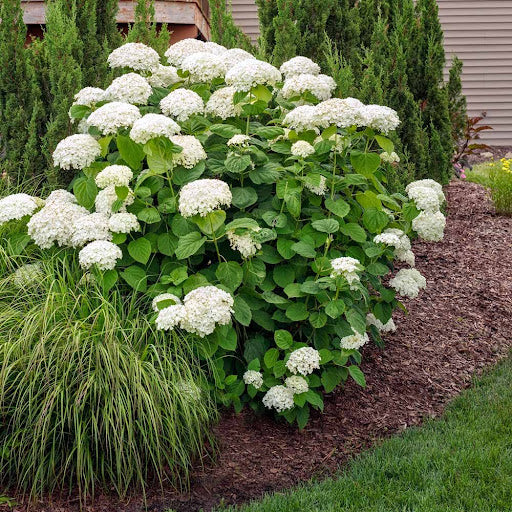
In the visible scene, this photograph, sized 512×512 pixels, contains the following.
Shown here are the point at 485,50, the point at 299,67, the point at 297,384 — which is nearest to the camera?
the point at 297,384

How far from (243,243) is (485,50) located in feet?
29.9

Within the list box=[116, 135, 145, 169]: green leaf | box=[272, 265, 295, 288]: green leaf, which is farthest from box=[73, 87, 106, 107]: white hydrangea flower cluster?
box=[272, 265, 295, 288]: green leaf

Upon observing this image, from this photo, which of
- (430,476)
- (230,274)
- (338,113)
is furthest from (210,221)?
(430,476)

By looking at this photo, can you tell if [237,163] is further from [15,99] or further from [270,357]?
[15,99]

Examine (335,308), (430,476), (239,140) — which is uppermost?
(239,140)

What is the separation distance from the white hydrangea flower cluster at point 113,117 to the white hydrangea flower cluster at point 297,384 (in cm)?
141

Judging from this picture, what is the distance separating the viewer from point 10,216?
3529 millimetres

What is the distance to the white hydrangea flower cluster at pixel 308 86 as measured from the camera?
3.65m

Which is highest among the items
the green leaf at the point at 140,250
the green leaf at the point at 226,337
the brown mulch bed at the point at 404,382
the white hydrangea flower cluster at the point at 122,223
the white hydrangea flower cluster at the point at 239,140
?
the white hydrangea flower cluster at the point at 239,140

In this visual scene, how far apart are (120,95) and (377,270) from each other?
154 centimetres

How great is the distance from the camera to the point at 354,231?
3.51 m

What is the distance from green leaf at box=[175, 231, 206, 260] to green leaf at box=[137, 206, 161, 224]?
0.15m

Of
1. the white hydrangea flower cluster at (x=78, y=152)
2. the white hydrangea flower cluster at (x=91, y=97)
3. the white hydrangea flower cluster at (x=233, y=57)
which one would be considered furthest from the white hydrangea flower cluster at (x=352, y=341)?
the white hydrangea flower cluster at (x=91, y=97)

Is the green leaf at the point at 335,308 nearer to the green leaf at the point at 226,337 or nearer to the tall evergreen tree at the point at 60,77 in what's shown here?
the green leaf at the point at 226,337
